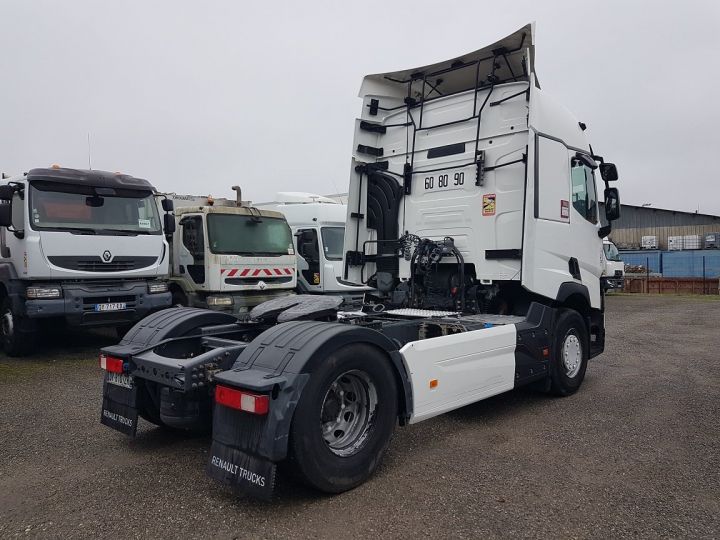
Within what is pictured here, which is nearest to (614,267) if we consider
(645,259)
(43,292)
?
(645,259)

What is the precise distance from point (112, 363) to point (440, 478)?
2.52m

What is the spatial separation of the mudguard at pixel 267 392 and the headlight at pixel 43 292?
542cm

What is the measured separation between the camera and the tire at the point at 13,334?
26.1 feet

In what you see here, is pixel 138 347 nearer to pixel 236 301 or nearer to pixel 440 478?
pixel 440 478

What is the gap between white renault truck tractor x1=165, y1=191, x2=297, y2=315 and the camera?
9484mm

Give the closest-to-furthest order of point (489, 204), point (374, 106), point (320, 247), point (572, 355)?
1. point (489, 204)
2. point (572, 355)
3. point (374, 106)
4. point (320, 247)

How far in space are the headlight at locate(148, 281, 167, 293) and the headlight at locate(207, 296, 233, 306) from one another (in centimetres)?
77

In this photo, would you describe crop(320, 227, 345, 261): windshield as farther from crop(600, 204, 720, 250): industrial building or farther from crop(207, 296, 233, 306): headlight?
crop(600, 204, 720, 250): industrial building

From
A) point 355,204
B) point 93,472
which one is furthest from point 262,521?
point 355,204

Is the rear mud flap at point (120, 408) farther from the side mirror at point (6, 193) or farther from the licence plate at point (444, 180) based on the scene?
the side mirror at point (6, 193)

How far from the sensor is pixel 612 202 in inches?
258

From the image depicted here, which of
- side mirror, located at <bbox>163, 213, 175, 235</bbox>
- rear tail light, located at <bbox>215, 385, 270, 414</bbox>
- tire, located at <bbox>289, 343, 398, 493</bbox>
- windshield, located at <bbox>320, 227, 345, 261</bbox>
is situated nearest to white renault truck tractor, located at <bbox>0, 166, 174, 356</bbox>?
side mirror, located at <bbox>163, 213, 175, 235</bbox>

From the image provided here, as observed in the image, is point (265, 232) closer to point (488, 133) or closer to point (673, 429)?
point (488, 133)

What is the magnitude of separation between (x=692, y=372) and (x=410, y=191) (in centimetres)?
450
